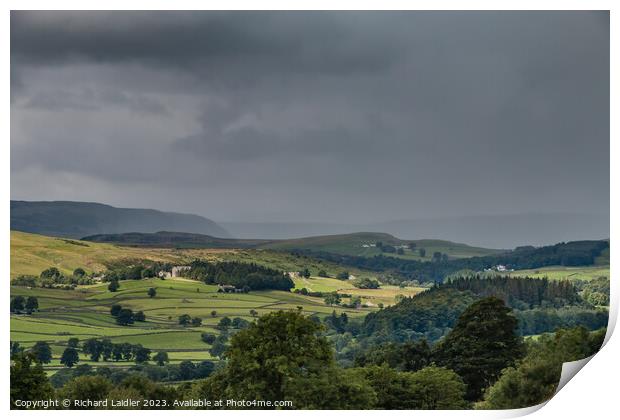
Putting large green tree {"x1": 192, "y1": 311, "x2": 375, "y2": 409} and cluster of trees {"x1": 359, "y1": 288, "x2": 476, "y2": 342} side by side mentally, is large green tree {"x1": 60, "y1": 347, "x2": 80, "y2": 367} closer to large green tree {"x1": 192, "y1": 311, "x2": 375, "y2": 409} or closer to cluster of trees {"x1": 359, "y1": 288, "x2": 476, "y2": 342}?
large green tree {"x1": 192, "y1": 311, "x2": 375, "y2": 409}

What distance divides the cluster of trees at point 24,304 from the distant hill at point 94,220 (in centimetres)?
120

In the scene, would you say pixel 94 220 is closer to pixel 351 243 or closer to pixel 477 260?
pixel 351 243

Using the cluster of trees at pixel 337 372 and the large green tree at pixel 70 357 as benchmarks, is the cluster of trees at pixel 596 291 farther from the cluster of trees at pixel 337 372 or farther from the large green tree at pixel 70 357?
the large green tree at pixel 70 357

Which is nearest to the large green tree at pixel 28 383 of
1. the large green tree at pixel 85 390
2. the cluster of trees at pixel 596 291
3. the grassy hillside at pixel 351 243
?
the large green tree at pixel 85 390

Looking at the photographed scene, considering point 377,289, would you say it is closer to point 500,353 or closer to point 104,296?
point 500,353

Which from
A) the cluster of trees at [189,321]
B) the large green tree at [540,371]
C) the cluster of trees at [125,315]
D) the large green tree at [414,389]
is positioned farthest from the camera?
the cluster of trees at [189,321]

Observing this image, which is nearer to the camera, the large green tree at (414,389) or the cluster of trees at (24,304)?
the large green tree at (414,389)

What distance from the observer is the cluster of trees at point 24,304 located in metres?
16.3

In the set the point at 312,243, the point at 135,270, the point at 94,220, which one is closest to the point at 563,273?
the point at 312,243

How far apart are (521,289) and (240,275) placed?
5.36 meters

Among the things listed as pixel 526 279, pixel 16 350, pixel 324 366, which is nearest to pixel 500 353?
pixel 526 279

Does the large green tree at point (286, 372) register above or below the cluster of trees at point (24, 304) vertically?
below

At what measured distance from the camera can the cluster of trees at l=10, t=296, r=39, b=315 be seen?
53.4ft
